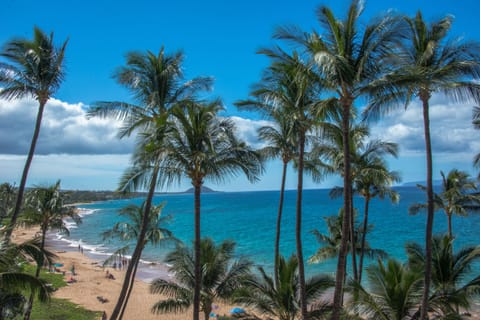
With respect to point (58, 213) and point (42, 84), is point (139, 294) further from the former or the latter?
point (42, 84)

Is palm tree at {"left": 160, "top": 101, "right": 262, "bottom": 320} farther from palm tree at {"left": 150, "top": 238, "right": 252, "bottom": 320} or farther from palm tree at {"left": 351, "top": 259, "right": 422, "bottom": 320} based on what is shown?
palm tree at {"left": 351, "top": 259, "right": 422, "bottom": 320}

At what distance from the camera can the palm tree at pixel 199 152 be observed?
9719 millimetres

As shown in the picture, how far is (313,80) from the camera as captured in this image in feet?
28.8

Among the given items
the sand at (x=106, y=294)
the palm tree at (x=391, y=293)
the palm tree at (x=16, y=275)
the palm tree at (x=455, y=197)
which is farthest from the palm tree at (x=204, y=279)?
the palm tree at (x=455, y=197)

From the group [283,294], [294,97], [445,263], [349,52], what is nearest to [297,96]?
[294,97]

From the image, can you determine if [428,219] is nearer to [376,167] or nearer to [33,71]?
[376,167]

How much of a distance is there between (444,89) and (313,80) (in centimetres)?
309

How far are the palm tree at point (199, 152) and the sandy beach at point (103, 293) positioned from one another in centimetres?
1140

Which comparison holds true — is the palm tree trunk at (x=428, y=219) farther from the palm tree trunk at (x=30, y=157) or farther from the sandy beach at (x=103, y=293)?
the sandy beach at (x=103, y=293)

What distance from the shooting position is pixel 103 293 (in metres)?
27.0

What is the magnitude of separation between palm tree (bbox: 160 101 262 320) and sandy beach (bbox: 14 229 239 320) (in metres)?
11.4

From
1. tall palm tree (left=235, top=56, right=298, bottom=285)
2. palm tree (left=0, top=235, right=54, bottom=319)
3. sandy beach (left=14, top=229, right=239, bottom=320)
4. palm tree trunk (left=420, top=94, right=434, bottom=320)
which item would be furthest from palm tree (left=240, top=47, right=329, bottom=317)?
sandy beach (left=14, top=229, right=239, bottom=320)

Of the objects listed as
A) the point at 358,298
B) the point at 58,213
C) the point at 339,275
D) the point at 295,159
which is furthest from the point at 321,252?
the point at 58,213

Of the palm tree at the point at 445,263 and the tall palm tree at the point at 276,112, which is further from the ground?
the tall palm tree at the point at 276,112
